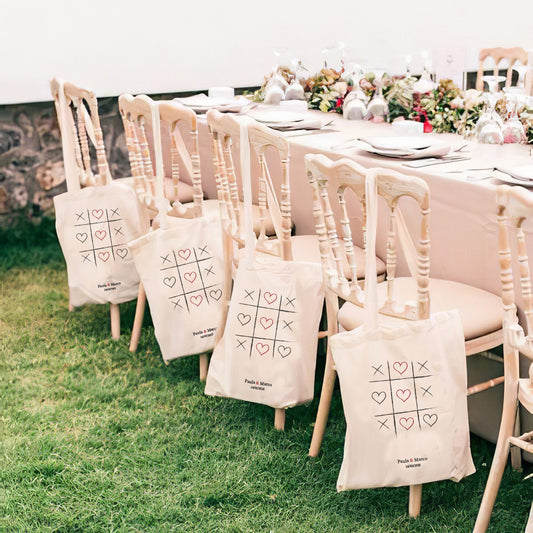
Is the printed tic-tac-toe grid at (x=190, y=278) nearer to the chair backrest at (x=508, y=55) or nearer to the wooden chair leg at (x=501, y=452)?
the wooden chair leg at (x=501, y=452)

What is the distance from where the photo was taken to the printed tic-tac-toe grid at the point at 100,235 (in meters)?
3.03

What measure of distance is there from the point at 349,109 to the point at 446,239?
1.27 m

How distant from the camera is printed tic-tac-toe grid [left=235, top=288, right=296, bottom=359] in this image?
89.9 inches

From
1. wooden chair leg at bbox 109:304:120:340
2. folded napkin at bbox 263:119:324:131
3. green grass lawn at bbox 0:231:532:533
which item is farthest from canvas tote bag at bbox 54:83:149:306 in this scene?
folded napkin at bbox 263:119:324:131

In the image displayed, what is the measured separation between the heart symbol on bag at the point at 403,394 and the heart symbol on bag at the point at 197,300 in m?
1.00

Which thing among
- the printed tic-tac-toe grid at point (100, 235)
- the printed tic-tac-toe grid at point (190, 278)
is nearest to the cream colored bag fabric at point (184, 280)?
the printed tic-tac-toe grid at point (190, 278)

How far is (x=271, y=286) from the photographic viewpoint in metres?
2.29

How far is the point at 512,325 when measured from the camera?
171cm

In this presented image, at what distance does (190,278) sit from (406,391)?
1032 mm

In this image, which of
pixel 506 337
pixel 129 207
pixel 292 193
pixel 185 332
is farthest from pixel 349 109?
pixel 506 337

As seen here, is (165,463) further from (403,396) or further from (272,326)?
(403,396)

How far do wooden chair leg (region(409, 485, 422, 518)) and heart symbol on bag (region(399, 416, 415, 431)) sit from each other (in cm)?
22


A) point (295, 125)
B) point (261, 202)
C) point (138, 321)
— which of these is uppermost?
point (295, 125)

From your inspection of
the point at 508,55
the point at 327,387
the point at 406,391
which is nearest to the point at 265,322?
the point at 327,387
